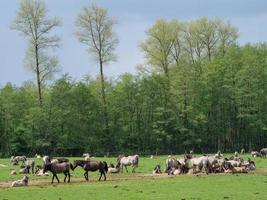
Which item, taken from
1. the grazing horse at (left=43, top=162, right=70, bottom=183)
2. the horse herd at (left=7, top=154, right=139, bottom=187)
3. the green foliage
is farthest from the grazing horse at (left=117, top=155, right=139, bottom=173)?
the green foliage

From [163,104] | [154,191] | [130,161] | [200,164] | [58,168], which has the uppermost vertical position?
[163,104]

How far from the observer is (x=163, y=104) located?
95.9 metres

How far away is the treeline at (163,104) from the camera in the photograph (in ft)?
292

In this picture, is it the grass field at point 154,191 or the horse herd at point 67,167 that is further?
the horse herd at point 67,167

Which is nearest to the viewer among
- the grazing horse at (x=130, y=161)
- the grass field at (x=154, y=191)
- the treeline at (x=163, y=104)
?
the grass field at (x=154, y=191)

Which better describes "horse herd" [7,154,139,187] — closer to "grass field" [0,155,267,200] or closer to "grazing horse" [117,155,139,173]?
"grazing horse" [117,155,139,173]

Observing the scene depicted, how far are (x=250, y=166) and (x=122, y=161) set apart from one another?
1084cm

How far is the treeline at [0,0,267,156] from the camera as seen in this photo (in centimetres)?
8888

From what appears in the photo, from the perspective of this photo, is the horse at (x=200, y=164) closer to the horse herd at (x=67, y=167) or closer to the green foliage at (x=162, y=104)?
the horse herd at (x=67, y=167)

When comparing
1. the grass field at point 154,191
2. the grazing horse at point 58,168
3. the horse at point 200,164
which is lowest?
the grass field at point 154,191

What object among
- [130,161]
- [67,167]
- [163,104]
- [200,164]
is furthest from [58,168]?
[163,104]

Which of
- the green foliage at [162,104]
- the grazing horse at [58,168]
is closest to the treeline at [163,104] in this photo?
the green foliage at [162,104]

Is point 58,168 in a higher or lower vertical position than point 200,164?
higher

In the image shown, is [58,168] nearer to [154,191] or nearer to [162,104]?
[154,191]
